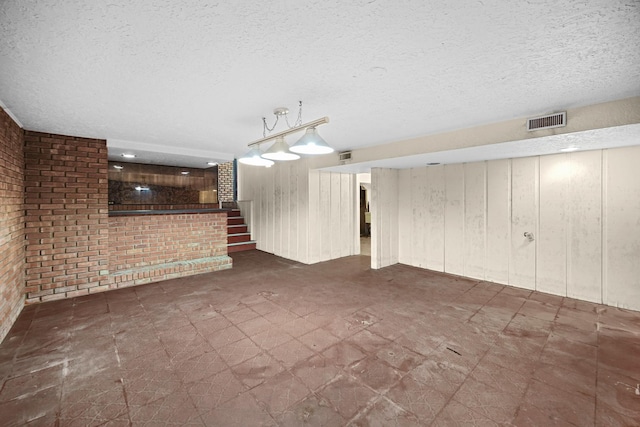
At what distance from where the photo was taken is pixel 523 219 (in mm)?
4562

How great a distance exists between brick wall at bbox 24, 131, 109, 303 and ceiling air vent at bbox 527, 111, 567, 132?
20.2 ft

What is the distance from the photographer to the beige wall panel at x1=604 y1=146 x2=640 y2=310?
12.0ft

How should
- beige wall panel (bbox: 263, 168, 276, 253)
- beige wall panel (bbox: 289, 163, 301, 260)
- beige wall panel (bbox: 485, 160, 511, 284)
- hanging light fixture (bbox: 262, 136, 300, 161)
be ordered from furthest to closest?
beige wall panel (bbox: 263, 168, 276, 253), beige wall panel (bbox: 289, 163, 301, 260), beige wall panel (bbox: 485, 160, 511, 284), hanging light fixture (bbox: 262, 136, 300, 161)

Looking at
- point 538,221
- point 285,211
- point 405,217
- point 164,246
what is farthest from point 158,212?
point 538,221

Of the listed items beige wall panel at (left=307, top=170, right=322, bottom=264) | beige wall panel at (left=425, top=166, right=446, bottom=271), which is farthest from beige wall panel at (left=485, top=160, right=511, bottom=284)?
beige wall panel at (left=307, top=170, right=322, bottom=264)

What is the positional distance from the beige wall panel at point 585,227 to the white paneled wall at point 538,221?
0.03 feet

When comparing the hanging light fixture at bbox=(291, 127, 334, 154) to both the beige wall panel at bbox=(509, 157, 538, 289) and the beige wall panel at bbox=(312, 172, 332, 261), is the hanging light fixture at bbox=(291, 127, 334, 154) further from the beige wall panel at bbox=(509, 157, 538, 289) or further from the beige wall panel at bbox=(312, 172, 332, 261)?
the beige wall panel at bbox=(312, 172, 332, 261)

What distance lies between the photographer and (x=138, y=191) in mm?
6754

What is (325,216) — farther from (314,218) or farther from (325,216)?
(314,218)

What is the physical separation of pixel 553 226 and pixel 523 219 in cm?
40

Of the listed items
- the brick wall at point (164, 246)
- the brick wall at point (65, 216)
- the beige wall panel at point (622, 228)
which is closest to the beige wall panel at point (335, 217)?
the brick wall at point (164, 246)

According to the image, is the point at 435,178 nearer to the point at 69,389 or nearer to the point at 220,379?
the point at 220,379

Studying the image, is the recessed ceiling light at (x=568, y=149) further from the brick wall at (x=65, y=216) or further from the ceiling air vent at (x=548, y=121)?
the brick wall at (x=65, y=216)

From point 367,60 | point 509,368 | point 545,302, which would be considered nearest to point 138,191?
point 367,60
